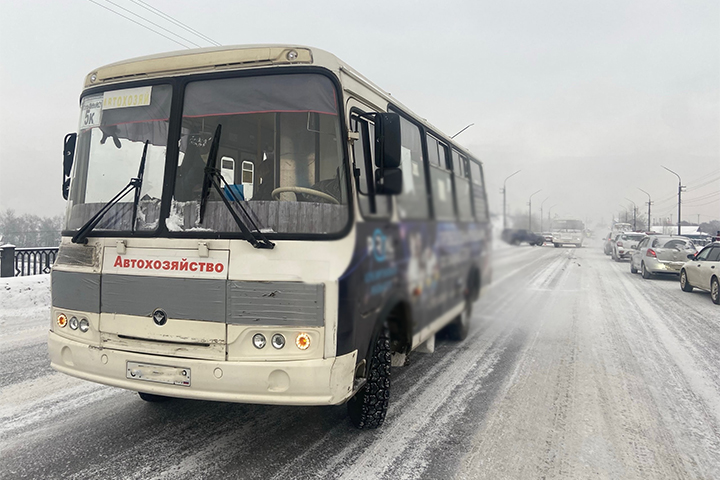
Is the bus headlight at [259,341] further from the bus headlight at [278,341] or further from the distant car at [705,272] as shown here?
the distant car at [705,272]

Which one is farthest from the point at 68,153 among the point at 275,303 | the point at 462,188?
the point at 462,188

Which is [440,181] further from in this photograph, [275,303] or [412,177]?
[275,303]

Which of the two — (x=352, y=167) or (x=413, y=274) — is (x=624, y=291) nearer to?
(x=413, y=274)

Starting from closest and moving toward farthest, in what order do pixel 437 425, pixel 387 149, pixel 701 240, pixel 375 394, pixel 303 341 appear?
pixel 303 341, pixel 387 149, pixel 375 394, pixel 437 425, pixel 701 240

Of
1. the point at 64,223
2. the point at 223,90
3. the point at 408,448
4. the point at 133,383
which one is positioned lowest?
the point at 408,448

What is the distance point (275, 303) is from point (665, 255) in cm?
1695

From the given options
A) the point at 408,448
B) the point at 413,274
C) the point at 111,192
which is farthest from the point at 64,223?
the point at 408,448

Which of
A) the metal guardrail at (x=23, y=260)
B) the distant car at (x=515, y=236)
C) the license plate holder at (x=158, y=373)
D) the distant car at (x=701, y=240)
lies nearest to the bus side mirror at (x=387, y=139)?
the license plate holder at (x=158, y=373)

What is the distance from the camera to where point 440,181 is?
17.9 feet

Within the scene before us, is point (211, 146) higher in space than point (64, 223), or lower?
higher

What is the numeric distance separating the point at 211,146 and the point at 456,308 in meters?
3.79

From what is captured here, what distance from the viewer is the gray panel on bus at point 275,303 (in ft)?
9.86

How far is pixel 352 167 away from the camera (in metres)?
3.32

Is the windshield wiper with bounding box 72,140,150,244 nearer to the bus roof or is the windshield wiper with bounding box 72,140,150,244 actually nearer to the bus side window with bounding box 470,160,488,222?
the bus roof
